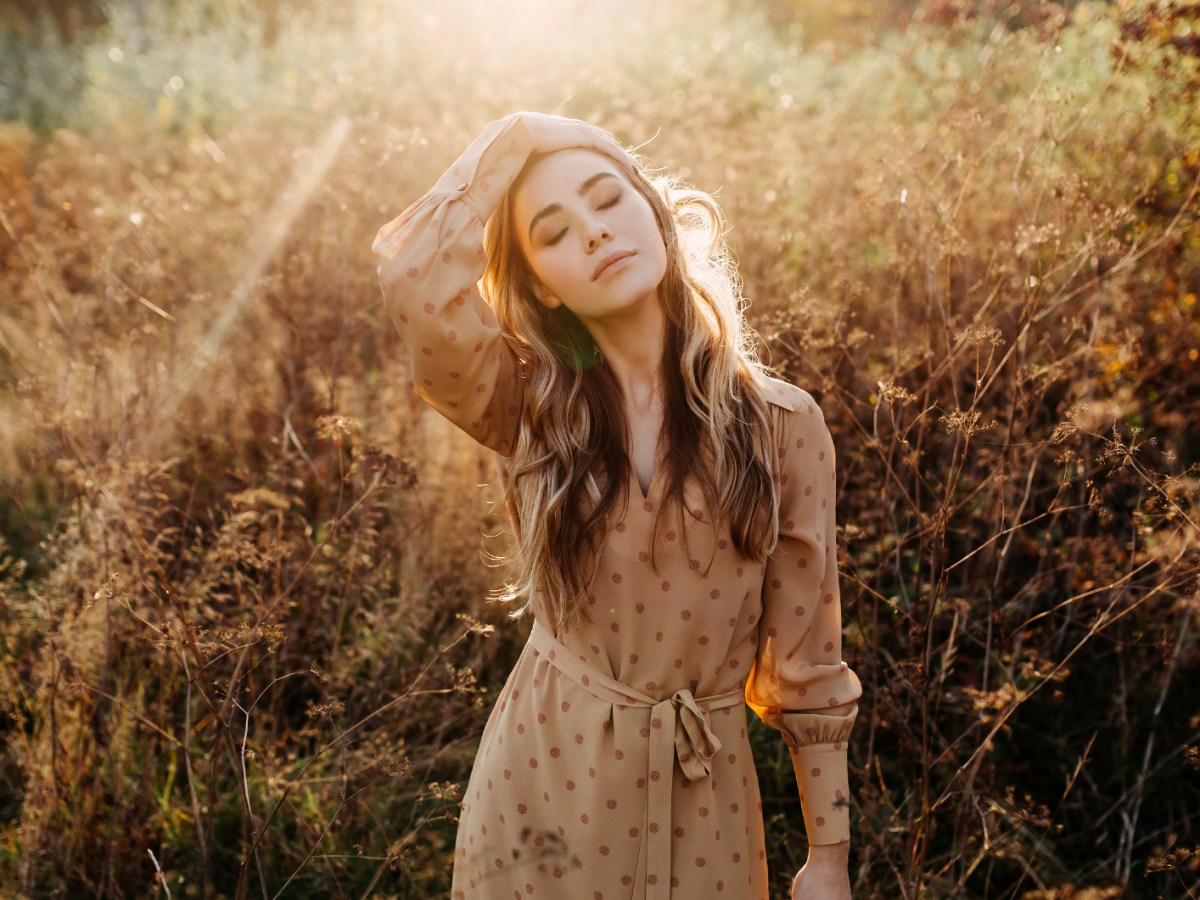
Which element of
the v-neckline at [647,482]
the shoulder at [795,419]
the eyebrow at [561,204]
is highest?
the eyebrow at [561,204]

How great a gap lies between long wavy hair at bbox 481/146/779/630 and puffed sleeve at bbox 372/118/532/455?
9cm

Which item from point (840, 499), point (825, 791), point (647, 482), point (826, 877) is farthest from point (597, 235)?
point (840, 499)

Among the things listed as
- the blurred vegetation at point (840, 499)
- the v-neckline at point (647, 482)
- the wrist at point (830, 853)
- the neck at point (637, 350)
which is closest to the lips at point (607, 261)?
the neck at point (637, 350)

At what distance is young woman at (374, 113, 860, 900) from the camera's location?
150 cm

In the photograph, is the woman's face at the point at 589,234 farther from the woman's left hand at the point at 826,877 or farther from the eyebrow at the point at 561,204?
the woman's left hand at the point at 826,877

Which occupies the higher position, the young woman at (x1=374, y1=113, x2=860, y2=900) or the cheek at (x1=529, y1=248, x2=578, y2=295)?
the cheek at (x1=529, y1=248, x2=578, y2=295)

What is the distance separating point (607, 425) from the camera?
160 cm

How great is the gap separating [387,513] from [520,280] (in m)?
1.78

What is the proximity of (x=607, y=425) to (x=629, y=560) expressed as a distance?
23 cm

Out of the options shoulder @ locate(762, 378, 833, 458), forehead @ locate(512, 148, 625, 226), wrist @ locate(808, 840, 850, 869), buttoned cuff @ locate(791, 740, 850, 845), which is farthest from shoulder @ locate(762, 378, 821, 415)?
wrist @ locate(808, 840, 850, 869)

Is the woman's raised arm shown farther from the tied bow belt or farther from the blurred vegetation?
the tied bow belt

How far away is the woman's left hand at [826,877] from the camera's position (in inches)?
59.8

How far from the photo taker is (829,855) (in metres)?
1.52

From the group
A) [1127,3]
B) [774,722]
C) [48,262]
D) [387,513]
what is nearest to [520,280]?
[774,722]
